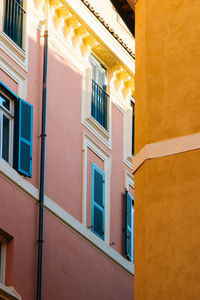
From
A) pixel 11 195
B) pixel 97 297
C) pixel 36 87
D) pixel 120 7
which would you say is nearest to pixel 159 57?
pixel 120 7

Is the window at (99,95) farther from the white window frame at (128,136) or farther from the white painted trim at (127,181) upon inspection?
the white painted trim at (127,181)

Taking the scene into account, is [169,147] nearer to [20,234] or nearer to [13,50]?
[20,234]

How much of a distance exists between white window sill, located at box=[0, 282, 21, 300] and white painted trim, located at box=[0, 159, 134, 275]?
2007 millimetres

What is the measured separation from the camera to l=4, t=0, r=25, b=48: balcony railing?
20.2 meters

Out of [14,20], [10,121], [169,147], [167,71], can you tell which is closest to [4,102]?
[10,121]

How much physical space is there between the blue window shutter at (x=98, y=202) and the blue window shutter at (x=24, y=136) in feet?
9.77

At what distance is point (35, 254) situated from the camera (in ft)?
63.6

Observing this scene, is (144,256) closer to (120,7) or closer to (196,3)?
(196,3)

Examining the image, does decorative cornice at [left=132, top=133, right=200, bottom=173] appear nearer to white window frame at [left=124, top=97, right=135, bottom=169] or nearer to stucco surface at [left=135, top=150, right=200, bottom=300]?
stucco surface at [left=135, top=150, right=200, bottom=300]

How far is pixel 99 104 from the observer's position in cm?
2362

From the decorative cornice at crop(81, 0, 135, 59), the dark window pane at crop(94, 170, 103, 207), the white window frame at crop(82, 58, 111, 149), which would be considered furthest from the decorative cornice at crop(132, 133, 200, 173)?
the decorative cornice at crop(81, 0, 135, 59)

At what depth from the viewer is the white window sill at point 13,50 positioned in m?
19.7

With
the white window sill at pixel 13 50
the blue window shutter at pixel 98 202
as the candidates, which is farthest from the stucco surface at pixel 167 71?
the blue window shutter at pixel 98 202

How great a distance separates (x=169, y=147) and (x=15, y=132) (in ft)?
23.3
